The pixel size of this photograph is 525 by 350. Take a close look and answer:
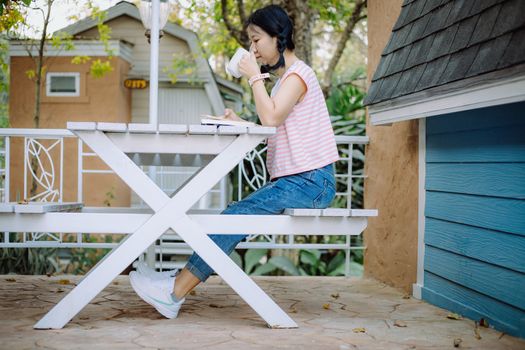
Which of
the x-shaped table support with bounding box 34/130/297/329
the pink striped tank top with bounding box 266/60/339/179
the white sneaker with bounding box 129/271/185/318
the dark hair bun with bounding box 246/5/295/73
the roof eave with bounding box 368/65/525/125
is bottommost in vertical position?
the white sneaker with bounding box 129/271/185/318

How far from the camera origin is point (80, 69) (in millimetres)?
10945

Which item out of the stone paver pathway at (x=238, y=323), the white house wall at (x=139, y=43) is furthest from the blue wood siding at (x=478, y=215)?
the white house wall at (x=139, y=43)

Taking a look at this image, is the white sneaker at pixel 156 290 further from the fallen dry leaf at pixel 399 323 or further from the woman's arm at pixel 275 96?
the fallen dry leaf at pixel 399 323

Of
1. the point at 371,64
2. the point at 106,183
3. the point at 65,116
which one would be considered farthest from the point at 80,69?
the point at 371,64

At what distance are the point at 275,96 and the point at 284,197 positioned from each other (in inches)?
19.2

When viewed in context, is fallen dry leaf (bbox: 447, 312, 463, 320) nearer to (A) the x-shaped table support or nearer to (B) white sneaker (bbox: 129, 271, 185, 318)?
(A) the x-shaped table support

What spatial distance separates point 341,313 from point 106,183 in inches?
305

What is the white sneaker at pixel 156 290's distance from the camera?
126 inches

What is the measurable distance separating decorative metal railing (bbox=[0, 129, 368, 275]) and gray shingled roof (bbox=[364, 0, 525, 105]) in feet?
3.45

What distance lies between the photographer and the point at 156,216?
305 cm

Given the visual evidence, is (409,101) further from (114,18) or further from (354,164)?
(114,18)

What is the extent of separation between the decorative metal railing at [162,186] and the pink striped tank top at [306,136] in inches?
48.4

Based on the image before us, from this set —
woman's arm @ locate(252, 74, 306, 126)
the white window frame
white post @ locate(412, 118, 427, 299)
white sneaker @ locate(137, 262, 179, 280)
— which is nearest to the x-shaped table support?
woman's arm @ locate(252, 74, 306, 126)

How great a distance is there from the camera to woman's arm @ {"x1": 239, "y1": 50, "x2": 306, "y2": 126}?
3.14m
